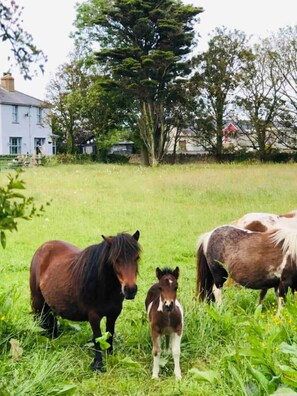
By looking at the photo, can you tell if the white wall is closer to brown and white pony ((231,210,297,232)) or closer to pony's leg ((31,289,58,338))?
brown and white pony ((231,210,297,232))

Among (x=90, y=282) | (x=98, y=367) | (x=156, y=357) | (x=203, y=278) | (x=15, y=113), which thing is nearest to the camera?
(x=156, y=357)

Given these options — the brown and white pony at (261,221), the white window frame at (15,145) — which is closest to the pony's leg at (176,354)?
the brown and white pony at (261,221)

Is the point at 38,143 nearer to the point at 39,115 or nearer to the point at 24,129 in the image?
the point at 24,129

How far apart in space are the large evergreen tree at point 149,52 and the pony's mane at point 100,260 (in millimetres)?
27006

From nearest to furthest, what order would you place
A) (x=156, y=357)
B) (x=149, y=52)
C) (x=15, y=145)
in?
(x=156, y=357) → (x=149, y=52) → (x=15, y=145)

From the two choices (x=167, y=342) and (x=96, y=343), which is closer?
(x=96, y=343)

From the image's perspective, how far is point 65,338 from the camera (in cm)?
512

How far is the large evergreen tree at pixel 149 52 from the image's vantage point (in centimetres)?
3075

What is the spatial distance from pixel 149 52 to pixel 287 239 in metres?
27.2

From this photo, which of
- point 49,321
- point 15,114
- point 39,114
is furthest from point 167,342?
point 39,114

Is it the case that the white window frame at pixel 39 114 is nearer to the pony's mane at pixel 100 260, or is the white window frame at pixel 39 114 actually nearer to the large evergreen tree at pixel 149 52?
the large evergreen tree at pixel 149 52

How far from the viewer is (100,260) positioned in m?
4.59

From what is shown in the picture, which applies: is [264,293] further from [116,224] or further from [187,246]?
[116,224]

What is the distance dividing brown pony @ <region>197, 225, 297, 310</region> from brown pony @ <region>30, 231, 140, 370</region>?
177cm
